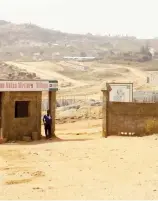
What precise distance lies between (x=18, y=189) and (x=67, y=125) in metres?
20.5

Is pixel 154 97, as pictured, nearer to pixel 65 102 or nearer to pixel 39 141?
pixel 65 102

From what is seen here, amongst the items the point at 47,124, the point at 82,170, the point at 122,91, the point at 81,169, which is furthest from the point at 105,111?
the point at 82,170

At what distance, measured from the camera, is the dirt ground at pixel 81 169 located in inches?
454

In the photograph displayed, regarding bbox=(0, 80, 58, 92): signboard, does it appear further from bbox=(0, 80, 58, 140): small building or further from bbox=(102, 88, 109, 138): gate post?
bbox=(102, 88, 109, 138): gate post

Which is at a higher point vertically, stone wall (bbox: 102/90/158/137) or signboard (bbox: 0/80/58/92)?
signboard (bbox: 0/80/58/92)

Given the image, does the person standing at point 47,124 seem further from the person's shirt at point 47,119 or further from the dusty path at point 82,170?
the dusty path at point 82,170

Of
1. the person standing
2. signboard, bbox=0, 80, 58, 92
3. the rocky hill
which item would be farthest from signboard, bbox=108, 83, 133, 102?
the rocky hill

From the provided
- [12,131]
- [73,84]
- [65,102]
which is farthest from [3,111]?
[73,84]

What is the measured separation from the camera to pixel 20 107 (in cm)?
2292

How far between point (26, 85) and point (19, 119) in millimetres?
1686

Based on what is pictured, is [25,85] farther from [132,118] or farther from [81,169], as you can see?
[81,169]

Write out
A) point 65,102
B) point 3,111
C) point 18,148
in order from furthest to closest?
point 65,102, point 3,111, point 18,148

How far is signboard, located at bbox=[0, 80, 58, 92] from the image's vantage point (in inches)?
864

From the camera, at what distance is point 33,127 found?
23.3m
